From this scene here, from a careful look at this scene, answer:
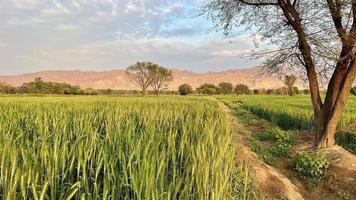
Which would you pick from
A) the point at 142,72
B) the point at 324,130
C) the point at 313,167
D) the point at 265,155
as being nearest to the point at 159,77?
the point at 142,72

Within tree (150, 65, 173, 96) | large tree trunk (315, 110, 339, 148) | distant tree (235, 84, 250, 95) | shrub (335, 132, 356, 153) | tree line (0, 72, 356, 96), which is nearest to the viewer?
large tree trunk (315, 110, 339, 148)

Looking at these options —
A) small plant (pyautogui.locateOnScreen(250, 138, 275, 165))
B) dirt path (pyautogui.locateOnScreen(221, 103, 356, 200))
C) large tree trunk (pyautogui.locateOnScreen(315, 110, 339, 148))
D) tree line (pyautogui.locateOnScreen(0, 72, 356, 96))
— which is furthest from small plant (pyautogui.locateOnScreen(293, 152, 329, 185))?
tree line (pyautogui.locateOnScreen(0, 72, 356, 96))

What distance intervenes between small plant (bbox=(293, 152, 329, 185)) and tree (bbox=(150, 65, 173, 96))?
93.1 meters

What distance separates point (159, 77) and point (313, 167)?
9370 cm

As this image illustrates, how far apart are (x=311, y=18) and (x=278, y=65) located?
1.56m

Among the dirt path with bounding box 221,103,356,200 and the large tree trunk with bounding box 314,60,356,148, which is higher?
the large tree trunk with bounding box 314,60,356,148

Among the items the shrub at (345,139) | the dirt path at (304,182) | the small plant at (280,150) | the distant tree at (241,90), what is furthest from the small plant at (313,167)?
the distant tree at (241,90)

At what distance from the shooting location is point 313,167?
28.0 feet

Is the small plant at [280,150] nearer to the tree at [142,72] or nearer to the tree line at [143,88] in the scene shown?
the tree line at [143,88]

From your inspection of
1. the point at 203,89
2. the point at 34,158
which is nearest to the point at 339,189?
the point at 34,158

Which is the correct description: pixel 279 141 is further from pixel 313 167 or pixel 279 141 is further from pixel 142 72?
pixel 142 72

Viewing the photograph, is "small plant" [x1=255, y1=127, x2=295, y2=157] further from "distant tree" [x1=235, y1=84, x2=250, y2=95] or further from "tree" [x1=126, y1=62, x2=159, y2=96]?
"distant tree" [x1=235, y1=84, x2=250, y2=95]

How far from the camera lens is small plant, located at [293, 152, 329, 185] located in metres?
8.47

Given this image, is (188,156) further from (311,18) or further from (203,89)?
(203,89)
